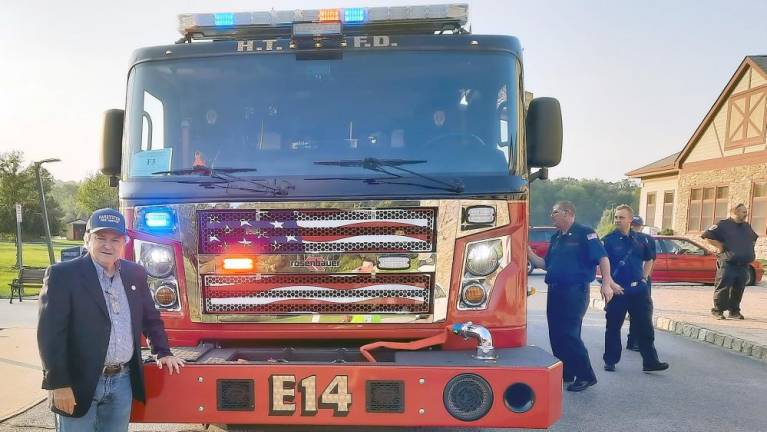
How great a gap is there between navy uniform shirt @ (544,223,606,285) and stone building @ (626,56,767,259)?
19.9m

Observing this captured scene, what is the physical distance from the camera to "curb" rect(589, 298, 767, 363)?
717cm

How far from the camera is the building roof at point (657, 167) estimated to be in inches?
1125

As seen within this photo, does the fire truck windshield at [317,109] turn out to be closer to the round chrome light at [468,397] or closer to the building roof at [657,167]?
the round chrome light at [468,397]

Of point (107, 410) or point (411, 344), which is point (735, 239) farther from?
point (107, 410)

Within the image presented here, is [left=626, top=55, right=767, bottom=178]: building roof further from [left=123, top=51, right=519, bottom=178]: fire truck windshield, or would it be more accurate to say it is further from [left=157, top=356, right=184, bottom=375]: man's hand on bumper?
[left=157, top=356, right=184, bottom=375]: man's hand on bumper

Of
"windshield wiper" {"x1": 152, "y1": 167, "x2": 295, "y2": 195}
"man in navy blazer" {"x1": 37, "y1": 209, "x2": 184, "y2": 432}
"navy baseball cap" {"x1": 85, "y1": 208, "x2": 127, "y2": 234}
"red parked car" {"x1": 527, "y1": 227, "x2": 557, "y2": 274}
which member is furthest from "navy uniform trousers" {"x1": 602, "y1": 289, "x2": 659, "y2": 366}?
"red parked car" {"x1": 527, "y1": 227, "x2": 557, "y2": 274}

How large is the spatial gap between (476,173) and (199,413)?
76.3 inches

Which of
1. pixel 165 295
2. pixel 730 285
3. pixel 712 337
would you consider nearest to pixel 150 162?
pixel 165 295

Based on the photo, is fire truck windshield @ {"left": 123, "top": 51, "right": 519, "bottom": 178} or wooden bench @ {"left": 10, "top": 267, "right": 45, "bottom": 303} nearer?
fire truck windshield @ {"left": 123, "top": 51, "right": 519, "bottom": 178}

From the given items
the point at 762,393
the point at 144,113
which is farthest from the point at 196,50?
the point at 762,393

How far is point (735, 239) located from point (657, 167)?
22.5 meters

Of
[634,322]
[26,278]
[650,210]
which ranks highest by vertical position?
[650,210]

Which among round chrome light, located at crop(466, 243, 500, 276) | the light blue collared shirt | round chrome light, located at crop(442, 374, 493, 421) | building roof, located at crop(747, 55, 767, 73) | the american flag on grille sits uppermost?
building roof, located at crop(747, 55, 767, 73)

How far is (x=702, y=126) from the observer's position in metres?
25.8
